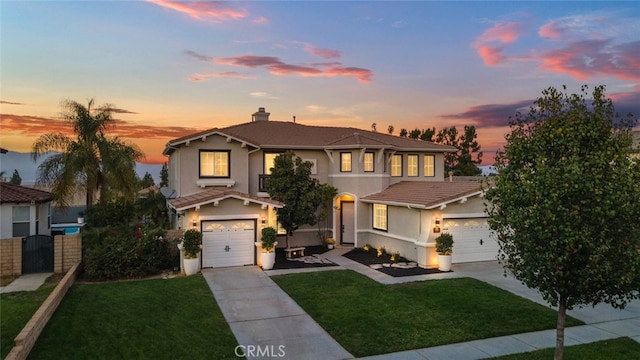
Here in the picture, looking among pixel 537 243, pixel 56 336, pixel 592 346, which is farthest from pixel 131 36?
pixel 592 346

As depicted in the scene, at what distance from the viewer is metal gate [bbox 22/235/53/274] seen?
14.2 meters

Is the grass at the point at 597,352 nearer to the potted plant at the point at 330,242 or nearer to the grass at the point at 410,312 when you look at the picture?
the grass at the point at 410,312

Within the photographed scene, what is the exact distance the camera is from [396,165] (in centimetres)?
2212

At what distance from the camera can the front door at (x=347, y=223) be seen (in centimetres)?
2072

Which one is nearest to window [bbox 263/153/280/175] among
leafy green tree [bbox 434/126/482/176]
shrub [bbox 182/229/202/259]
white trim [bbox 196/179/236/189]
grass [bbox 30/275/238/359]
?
white trim [bbox 196/179/236/189]

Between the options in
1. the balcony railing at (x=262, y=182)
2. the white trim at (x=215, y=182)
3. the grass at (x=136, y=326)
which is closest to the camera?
the grass at (x=136, y=326)

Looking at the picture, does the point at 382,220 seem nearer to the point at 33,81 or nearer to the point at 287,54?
the point at 287,54

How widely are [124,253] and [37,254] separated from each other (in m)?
3.30

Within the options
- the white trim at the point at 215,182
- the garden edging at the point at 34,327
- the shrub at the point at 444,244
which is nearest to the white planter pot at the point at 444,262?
the shrub at the point at 444,244

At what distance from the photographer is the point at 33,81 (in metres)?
16.9

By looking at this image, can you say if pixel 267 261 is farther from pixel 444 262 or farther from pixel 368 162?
pixel 368 162

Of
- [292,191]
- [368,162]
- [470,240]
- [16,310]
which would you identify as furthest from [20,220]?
[470,240]

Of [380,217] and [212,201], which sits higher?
[212,201]

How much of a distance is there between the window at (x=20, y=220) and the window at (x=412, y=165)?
18.2m
